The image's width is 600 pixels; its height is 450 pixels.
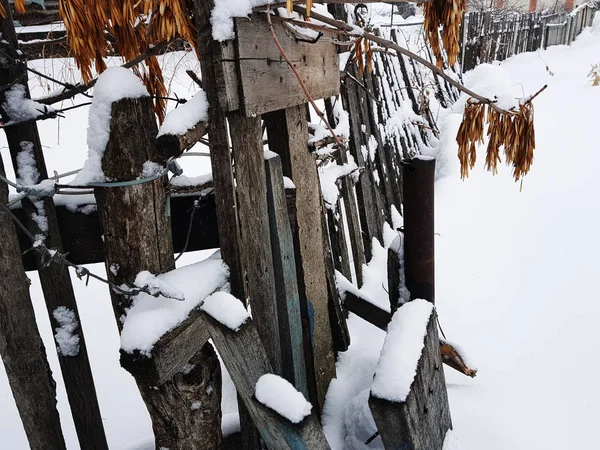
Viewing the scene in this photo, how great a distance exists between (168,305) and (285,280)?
0.55 metres

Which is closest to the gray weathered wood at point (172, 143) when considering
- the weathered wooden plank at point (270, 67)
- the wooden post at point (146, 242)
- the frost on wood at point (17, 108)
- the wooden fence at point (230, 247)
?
the wooden fence at point (230, 247)

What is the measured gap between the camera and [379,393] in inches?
58.1

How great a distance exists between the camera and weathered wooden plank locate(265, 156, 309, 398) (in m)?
1.61

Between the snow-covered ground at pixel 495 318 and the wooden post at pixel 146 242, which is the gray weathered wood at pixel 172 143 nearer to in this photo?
the wooden post at pixel 146 242

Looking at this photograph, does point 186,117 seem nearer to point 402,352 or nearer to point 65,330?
point 65,330

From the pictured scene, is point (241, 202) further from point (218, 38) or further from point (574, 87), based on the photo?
point (574, 87)

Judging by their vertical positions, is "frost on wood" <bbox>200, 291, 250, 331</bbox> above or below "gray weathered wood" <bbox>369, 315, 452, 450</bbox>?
above

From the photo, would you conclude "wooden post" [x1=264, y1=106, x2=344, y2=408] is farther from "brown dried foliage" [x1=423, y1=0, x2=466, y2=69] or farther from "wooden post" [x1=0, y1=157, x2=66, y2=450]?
"wooden post" [x1=0, y1=157, x2=66, y2=450]

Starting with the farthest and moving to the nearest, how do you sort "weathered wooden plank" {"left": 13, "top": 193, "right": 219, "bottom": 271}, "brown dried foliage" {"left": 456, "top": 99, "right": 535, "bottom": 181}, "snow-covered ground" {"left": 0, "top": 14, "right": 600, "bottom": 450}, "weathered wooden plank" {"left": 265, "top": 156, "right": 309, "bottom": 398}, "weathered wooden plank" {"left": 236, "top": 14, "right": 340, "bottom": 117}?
"snow-covered ground" {"left": 0, "top": 14, "right": 600, "bottom": 450}, "brown dried foliage" {"left": 456, "top": 99, "right": 535, "bottom": 181}, "weathered wooden plank" {"left": 265, "top": 156, "right": 309, "bottom": 398}, "weathered wooden plank" {"left": 13, "top": 193, "right": 219, "bottom": 271}, "weathered wooden plank" {"left": 236, "top": 14, "right": 340, "bottom": 117}

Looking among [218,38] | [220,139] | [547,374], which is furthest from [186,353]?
[547,374]

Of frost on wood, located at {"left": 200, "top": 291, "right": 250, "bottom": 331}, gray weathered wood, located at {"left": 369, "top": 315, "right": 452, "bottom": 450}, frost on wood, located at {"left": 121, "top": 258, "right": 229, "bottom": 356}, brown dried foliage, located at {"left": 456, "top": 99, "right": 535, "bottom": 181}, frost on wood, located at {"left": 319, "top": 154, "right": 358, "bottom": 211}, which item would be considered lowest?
gray weathered wood, located at {"left": 369, "top": 315, "right": 452, "bottom": 450}

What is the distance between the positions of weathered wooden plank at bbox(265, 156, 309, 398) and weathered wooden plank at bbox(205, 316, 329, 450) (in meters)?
0.39

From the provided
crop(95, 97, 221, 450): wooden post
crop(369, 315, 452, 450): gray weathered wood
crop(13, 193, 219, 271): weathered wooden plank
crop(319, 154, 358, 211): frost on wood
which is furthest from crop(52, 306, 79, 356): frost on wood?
crop(319, 154, 358, 211): frost on wood

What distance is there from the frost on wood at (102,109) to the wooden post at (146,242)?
14 mm
